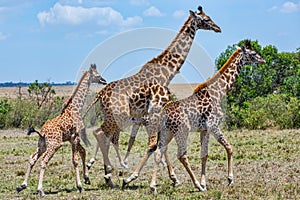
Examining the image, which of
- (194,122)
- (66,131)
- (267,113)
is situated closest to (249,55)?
(194,122)

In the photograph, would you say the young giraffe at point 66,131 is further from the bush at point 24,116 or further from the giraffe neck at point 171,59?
the bush at point 24,116

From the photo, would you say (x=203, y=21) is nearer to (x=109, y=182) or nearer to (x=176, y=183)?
(x=176, y=183)

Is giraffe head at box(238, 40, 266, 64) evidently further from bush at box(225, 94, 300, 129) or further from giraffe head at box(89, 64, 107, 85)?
bush at box(225, 94, 300, 129)

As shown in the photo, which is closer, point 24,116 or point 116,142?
point 116,142

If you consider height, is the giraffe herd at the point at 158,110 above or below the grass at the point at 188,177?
above

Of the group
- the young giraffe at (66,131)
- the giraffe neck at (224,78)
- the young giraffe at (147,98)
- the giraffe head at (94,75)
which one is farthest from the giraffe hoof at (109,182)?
the giraffe neck at (224,78)

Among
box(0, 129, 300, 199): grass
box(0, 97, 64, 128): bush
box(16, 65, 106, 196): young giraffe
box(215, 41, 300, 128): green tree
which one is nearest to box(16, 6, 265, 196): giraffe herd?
box(16, 65, 106, 196): young giraffe

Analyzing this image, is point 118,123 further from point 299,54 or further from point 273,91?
point 299,54

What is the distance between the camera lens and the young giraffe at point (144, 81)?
9.67m

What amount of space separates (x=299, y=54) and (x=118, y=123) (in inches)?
909

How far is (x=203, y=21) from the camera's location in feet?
33.4

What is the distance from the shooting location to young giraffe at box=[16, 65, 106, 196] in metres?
9.03

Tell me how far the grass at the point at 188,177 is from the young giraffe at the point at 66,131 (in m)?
0.52

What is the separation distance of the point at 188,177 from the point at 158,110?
1.85 metres
